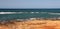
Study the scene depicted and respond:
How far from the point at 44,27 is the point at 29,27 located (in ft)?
1.51

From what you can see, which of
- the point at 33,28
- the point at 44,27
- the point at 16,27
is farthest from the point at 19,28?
the point at 44,27

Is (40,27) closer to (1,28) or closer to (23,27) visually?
(23,27)

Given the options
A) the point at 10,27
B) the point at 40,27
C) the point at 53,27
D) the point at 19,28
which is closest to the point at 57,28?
the point at 53,27

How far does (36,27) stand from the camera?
4.41 metres

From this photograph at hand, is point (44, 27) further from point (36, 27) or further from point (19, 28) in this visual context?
point (19, 28)

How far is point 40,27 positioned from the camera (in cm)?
440

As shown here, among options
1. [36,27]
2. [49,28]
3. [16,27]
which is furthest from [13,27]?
[49,28]

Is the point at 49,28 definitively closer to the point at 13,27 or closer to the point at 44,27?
the point at 44,27

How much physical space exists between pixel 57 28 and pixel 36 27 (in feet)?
2.10

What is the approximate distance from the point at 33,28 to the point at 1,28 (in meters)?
0.96

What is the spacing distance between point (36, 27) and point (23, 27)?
1.33ft

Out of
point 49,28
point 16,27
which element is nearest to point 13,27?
point 16,27

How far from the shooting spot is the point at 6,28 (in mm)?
4285

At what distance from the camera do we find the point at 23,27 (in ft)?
14.3
